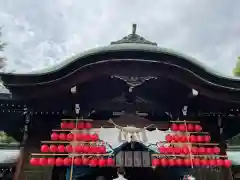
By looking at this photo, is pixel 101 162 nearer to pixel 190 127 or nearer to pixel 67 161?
pixel 67 161

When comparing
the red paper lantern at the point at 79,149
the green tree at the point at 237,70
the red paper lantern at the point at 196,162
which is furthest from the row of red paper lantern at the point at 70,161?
the green tree at the point at 237,70

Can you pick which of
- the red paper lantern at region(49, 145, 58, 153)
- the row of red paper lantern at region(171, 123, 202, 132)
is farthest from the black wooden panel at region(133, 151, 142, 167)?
the red paper lantern at region(49, 145, 58, 153)

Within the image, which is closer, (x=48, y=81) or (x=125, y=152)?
(x=48, y=81)

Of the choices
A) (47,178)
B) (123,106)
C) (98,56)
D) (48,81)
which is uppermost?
(98,56)

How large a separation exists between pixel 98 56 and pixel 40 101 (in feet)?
5.99

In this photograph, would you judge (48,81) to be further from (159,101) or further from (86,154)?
(159,101)

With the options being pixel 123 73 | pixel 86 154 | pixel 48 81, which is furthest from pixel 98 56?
pixel 86 154

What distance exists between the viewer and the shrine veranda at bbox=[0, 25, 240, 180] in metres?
5.37

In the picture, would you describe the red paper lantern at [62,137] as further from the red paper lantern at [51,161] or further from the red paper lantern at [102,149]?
the red paper lantern at [102,149]

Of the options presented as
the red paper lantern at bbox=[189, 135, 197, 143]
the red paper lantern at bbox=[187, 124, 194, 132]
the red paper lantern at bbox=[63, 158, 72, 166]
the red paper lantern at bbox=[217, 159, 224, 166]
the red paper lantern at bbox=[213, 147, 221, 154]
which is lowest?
the red paper lantern at bbox=[217, 159, 224, 166]

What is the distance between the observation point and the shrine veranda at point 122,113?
537cm

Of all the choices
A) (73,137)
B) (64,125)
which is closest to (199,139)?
(73,137)

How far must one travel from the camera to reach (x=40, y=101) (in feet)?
18.5

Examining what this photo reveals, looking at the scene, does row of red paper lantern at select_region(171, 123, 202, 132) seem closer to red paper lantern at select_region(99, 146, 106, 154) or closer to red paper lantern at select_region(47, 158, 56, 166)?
red paper lantern at select_region(99, 146, 106, 154)
